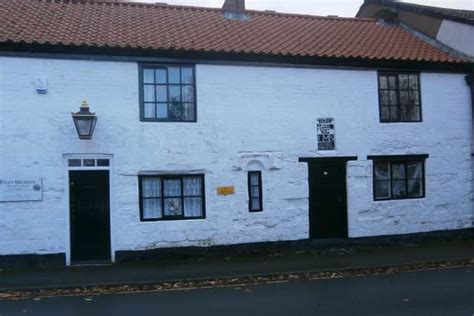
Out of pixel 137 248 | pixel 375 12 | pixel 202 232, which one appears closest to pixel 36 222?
pixel 137 248

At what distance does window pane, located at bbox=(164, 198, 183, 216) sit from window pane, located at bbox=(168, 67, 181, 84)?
9.51 ft

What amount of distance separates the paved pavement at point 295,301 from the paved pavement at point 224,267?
3.26 ft

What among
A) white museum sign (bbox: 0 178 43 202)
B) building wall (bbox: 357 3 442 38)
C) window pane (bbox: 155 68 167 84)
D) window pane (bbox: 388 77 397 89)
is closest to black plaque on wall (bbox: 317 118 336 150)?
window pane (bbox: 388 77 397 89)

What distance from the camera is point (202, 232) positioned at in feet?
40.6

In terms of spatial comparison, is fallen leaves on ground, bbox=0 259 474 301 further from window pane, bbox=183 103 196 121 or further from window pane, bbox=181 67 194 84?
window pane, bbox=181 67 194 84

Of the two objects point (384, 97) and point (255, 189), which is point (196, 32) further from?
point (384, 97)

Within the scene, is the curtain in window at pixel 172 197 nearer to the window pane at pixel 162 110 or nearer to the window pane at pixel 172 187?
the window pane at pixel 172 187

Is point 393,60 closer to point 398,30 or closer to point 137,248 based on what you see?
point 398,30

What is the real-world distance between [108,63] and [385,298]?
Result: 796 centimetres

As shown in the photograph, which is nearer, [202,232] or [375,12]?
[202,232]

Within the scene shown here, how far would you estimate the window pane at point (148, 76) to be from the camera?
1227 centimetres

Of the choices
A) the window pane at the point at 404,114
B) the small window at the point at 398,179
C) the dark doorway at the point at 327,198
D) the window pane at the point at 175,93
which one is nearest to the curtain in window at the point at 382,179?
the small window at the point at 398,179

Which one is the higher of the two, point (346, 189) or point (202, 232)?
point (346, 189)

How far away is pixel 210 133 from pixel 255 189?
72.2 inches
